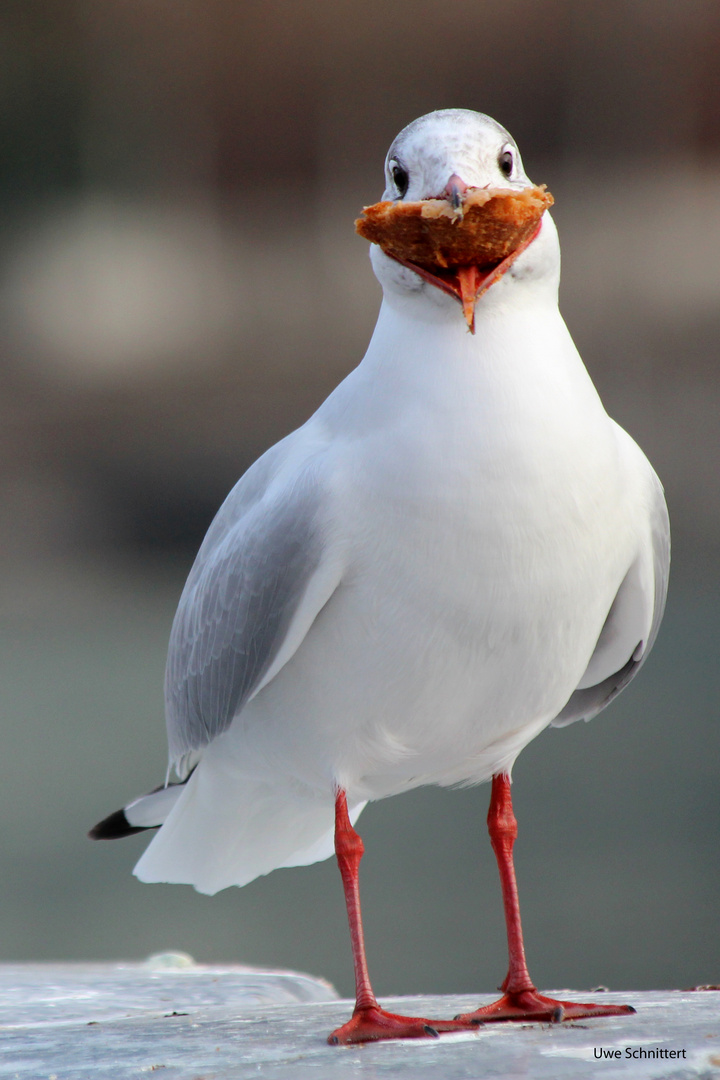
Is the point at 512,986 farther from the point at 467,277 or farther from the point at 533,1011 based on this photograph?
the point at 467,277

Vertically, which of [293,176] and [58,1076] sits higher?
[293,176]

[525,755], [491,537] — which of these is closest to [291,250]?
[525,755]

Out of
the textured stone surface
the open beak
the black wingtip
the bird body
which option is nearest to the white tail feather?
the black wingtip

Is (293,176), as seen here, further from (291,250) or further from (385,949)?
(385,949)

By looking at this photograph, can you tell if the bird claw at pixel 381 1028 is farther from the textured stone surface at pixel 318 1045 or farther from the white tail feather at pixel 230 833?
the white tail feather at pixel 230 833

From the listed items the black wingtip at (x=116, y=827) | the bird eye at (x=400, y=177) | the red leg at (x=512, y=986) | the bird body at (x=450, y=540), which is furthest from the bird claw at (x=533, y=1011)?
the bird eye at (x=400, y=177)

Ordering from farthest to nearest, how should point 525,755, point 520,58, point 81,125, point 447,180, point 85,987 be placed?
point 81,125 → point 520,58 → point 525,755 → point 85,987 → point 447,180
